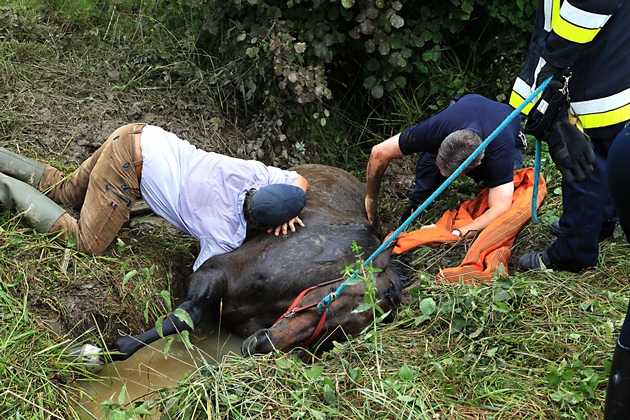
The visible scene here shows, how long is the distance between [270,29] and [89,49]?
1.63 m

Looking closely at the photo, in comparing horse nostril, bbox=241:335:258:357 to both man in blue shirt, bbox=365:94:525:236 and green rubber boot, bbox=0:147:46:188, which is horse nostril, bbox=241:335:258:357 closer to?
man in blue shirt, bbox=365:94:525:236

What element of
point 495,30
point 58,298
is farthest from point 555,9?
point 58,298

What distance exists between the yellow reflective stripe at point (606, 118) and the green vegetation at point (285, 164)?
0.82 m

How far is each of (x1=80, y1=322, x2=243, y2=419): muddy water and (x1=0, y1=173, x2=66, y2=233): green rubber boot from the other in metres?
0.90

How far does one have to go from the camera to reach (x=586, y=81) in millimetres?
3516

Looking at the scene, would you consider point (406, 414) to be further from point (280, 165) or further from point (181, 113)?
point (181, 113)

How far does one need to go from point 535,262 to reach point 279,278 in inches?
57.6

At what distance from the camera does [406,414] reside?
2750 mm

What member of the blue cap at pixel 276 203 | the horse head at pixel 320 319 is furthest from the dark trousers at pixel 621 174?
the blue cap at pixel 276 203

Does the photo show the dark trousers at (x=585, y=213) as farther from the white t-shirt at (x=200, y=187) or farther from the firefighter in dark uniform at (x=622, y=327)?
the white t-shirt at (x=200, y=187)

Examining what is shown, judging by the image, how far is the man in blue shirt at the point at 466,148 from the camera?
4.11 meters

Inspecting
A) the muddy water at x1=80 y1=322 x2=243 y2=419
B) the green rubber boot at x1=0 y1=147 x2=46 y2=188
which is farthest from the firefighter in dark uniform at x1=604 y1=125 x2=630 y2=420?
the green rubber boot at x1=0 y1=147 x2=46 y2=188

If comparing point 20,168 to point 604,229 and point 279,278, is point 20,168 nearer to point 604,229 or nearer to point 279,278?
point 279,278

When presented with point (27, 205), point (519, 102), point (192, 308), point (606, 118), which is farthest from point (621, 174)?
point (27, 205)
